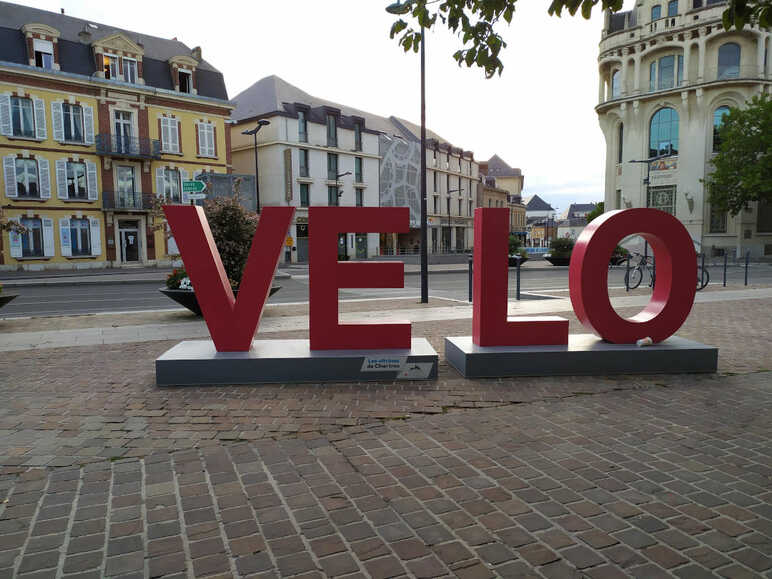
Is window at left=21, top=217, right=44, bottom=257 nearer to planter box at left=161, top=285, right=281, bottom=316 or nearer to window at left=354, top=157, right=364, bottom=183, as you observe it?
planter box at left=161, top=285, right=281, bottom=316

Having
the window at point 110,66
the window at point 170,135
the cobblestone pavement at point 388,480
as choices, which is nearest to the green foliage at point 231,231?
the cobblestone pavement at point 388,480

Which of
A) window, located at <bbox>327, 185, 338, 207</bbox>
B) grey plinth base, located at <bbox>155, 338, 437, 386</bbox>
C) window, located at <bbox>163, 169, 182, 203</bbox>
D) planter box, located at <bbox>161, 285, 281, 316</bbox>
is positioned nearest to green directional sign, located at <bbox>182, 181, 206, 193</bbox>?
planter box, located at <bbox>161, 285, 281, 316</bbox>

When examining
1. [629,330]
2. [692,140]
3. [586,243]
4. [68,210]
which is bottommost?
[629,330]

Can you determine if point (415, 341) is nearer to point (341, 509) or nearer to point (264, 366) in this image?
point (264, 366)

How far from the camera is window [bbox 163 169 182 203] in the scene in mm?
35072

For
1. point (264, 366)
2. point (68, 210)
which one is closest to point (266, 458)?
point (264, 366)

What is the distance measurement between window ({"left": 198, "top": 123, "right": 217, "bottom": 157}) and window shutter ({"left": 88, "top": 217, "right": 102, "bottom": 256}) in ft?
27.3

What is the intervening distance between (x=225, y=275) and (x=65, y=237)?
30478 millimetres

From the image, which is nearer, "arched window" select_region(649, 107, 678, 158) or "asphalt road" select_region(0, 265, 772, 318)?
"asphalt road" select_region(0, 265, 772, 318)

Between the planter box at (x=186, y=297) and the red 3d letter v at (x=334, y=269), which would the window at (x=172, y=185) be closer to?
the planter box at (x=186, y=297)

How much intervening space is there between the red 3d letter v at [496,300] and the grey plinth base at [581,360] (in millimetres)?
138

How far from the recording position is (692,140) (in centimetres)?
4534

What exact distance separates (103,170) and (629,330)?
112ft

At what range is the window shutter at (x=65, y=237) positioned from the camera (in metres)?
31.0
